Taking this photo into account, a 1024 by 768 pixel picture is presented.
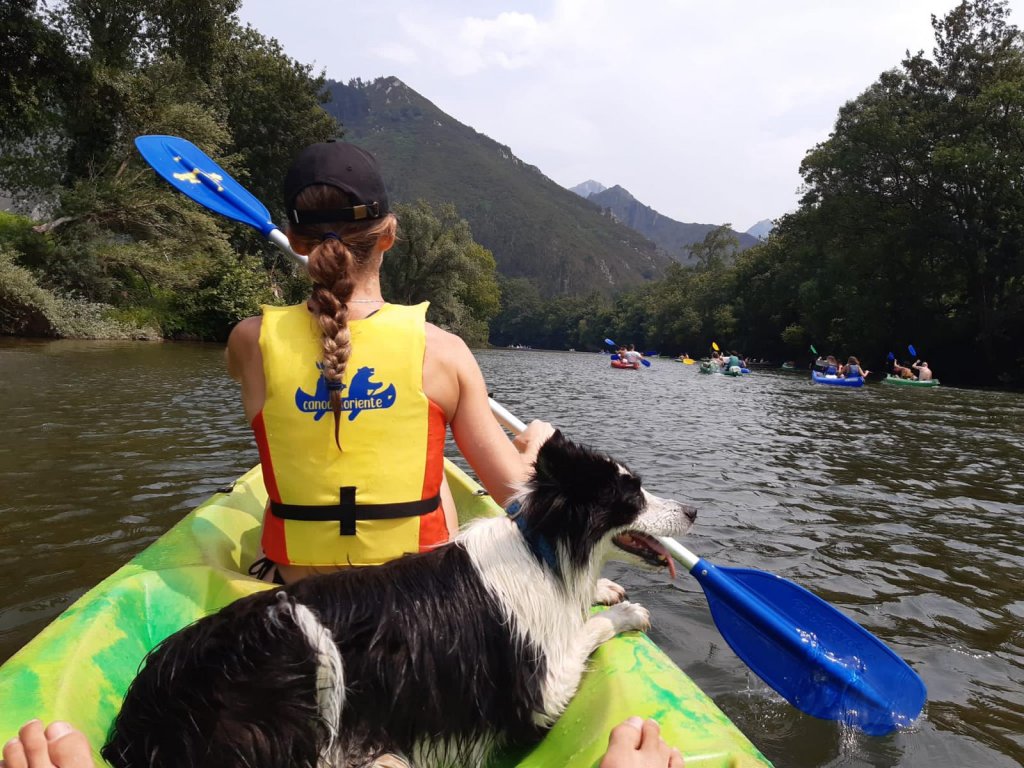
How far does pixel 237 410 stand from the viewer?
11695 millimetres

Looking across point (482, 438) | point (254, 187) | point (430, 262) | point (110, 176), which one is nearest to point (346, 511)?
point (482, 438)

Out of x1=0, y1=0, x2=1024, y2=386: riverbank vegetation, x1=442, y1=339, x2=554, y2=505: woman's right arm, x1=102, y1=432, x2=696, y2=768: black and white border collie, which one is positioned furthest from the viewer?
Result: x1=0, y1=0, x2=1024, y2=386: riverbank vegetation

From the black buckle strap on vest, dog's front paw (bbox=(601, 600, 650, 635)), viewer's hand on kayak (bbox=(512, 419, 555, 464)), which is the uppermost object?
viewer's hand on kayak (bbox=(512, 419, 555, 464))

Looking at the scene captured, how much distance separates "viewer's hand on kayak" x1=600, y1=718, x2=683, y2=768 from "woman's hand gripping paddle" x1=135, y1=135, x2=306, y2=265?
346cm

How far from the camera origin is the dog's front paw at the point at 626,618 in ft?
8.42

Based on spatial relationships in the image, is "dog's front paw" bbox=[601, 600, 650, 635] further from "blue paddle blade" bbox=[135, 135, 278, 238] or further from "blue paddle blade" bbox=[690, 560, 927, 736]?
"blue paddle blade" bbox=[135, 135, 278, 238]

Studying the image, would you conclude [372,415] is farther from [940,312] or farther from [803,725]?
[940,312]

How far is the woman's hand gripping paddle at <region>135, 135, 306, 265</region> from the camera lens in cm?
443

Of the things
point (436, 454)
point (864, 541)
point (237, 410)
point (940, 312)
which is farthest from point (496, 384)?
point (940, 312)

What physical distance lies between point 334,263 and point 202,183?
294cm

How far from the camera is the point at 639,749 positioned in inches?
73.0

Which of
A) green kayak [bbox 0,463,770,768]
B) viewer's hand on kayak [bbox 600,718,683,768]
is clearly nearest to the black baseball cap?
green kayak [bbox 0,463,770,768]

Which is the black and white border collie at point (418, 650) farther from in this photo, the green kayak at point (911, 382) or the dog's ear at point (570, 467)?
the green kayak at point (911, 382)

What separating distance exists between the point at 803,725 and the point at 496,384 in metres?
17.8
